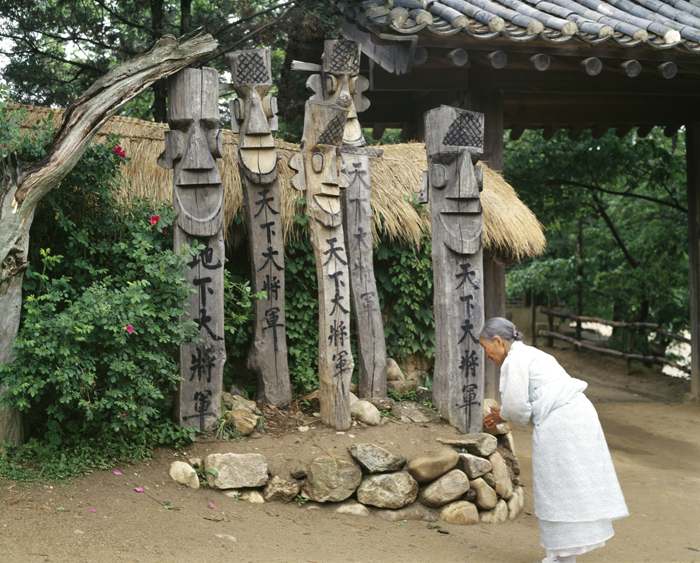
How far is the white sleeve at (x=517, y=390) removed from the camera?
10.7ft

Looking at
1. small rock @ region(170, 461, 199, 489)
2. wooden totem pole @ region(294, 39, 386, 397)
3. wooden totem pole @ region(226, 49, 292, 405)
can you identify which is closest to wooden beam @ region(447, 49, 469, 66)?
wooden totem pole @ region(294, 39, 386, 397)

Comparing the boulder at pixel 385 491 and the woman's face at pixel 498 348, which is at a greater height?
the woman's face at pixel 498 348

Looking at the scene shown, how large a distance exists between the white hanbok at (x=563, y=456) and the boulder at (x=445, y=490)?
975 millimetres

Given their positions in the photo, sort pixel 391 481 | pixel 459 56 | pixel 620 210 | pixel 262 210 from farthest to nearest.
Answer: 1. pixel 620 210
2. pixel 459 56
3. pixel 262 210
4. pixel 391 481

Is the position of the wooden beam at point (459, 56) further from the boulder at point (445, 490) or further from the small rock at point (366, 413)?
the boulder at point (445, 490)

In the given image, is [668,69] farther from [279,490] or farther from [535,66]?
[279,490]

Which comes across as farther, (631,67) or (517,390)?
(631,67)

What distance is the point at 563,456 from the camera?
3.22 m

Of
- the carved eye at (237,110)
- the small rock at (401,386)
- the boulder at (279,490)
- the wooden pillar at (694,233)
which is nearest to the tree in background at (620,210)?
the wooden pillar at (694,233)

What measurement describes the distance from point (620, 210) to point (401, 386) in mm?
9335

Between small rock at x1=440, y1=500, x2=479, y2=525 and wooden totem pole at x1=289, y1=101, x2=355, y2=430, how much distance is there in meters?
0.91

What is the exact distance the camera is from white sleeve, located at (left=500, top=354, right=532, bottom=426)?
327 centimetres

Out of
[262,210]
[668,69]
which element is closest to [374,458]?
[262,210]

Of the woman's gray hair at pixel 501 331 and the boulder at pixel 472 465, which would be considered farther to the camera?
the boulder at pixel 472 465
